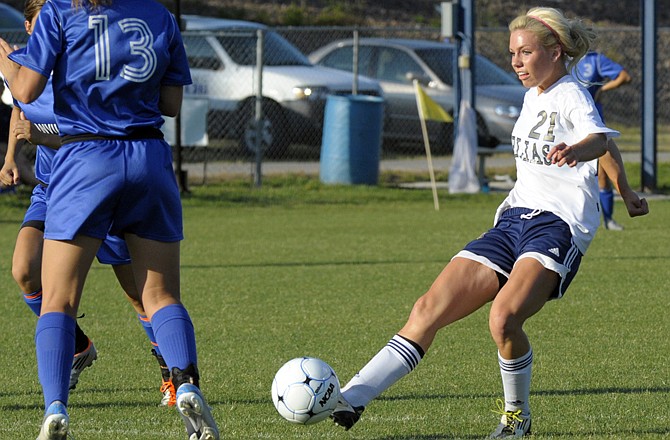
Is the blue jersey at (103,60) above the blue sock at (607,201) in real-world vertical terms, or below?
above

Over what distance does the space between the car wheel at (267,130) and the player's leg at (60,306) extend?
38.6 feet

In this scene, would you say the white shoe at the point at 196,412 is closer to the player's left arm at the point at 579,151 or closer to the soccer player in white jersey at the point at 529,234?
the soccer player in white jersey at the point at 529,234

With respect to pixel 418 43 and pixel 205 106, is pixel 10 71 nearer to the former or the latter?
pixel 205 106

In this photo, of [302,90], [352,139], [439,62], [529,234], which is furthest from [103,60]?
[439,62]

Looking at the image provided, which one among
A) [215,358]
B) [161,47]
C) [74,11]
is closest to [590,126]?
[161,47]

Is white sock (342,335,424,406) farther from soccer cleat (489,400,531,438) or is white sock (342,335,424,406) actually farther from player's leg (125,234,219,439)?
player's leg (125,234,219,439)

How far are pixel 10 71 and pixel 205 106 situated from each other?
36.9 ft

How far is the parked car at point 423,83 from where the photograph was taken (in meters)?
18.2

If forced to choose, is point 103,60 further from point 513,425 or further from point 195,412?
point 513,425

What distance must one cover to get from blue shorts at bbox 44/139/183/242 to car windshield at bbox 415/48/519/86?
14.8m

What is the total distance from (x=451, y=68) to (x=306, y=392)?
15.2 meters

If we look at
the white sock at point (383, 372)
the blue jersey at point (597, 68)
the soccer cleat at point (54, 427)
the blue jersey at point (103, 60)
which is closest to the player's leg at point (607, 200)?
the blue jersey at point (597, 68)

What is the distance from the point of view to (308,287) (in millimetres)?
8836

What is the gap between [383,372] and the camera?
14.8 ft
